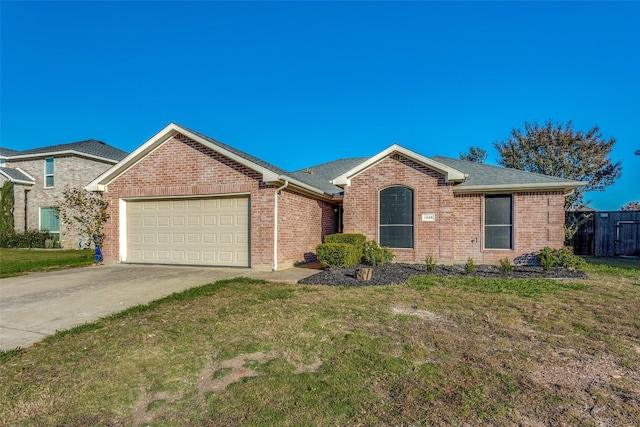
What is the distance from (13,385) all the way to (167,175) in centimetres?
886

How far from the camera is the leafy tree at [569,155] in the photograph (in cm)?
2061

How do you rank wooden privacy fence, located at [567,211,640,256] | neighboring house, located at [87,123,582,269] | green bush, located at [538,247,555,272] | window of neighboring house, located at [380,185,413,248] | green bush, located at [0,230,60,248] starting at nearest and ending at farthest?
green bush, located at [538,247,555,272] < neighboring house, located at [87,123,582,269] < window of neighboring house, located at [380,185,413,248] < wooden privacy fence, located at [567,211,640,256] < green bush, located at [0,230,60,248]

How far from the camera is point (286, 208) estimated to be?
10.8 metres

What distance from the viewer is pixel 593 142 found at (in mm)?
20547

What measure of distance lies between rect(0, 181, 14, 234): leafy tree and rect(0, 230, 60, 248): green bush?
641mm

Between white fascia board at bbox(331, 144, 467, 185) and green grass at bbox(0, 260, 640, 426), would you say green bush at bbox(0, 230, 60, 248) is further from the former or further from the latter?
green grass at bbox(0, 260, 640, 426)

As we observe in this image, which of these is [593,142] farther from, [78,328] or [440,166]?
[78,328]

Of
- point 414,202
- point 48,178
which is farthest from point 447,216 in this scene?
point 48,178

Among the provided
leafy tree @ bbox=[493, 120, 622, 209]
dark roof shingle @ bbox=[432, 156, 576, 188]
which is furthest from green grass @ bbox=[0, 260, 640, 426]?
leafy tree @ bbox=[493, 120, 622, 209]

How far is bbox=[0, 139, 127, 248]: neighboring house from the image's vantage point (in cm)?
2014

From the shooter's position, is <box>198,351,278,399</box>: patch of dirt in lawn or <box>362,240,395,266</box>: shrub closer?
<box>198,351,278,399</box>: patch of dirt in lawn

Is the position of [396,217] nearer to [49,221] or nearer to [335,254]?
[335,254]

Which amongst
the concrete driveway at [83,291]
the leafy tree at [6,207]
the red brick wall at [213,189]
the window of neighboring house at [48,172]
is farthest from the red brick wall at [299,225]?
the leafy tree at [6,207]

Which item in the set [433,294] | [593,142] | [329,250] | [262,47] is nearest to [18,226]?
[262,47]
